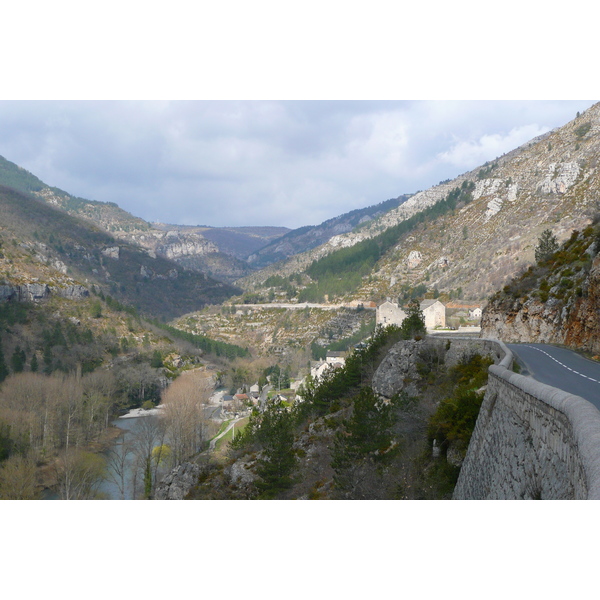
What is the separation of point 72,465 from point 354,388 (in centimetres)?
2060

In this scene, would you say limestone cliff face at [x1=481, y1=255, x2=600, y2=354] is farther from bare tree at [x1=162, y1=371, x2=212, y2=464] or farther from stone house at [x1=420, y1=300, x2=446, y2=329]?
bare tree at [x1=162, y1=371, x2=212, y2=464]

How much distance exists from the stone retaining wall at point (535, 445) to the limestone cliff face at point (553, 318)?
1013 centimetres

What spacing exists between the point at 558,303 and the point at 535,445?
1936cm

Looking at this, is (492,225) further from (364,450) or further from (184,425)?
(364,450)

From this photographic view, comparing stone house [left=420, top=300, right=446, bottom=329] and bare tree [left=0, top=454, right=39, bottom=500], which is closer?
bare tree [left=0, top=454, right=39, bottom=500]

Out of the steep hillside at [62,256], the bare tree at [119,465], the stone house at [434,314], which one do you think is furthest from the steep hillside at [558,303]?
the steep hillside at [62,256]

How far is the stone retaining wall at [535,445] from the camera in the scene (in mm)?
4230

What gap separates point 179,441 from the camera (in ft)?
133

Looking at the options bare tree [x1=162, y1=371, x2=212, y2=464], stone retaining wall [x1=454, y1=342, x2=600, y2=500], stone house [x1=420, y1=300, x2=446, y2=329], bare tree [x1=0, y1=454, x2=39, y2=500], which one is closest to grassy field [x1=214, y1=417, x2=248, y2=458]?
bare tree [x1=162, y1=371, x2=212, y2=464]

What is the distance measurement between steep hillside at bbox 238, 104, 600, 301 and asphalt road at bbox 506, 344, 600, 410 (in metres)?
77.3

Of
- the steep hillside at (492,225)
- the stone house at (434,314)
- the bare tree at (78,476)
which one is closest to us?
the bare tree at (78,476)

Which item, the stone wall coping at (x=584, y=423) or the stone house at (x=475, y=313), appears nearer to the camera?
the stone wall coping at (x=584, y=423)

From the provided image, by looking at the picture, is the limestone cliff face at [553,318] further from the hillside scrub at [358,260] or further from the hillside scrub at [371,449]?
the hillside scrub at [358,260]

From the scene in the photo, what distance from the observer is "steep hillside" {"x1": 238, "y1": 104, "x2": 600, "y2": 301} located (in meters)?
98.8
